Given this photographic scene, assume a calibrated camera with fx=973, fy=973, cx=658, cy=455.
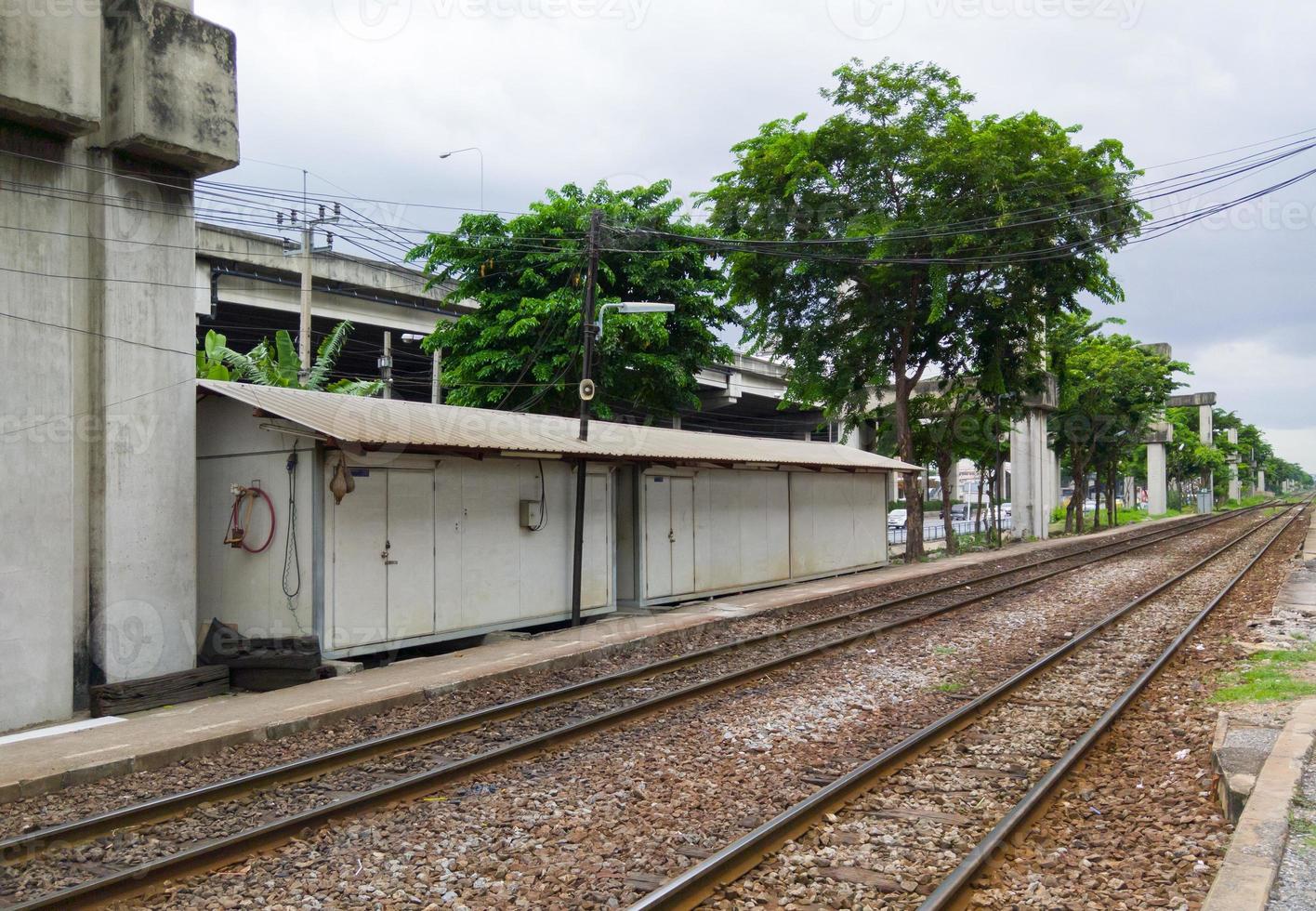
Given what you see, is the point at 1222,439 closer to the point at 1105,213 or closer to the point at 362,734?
the point at 1105,213

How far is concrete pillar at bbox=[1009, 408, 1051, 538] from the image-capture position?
38.6m

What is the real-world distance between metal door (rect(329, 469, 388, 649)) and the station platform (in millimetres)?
486

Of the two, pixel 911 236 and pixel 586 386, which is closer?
pixel 586 386

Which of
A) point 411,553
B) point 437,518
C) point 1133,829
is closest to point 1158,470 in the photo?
point 437,518

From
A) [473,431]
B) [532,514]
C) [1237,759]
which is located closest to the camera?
[1237,759]

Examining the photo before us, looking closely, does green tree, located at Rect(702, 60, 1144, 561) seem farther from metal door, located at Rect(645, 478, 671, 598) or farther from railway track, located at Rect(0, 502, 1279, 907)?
railway track, located at Rect(0, 502, 1279, 907)

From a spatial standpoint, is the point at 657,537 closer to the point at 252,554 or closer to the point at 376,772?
the point at 252,554

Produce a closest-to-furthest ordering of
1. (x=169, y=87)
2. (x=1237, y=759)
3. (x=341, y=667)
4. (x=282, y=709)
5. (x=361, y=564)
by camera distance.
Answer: (x=1237, y=759) < (x=282, y=709) < (x=169, y=87) < (x=341, y=667) < (x=361, y=564)

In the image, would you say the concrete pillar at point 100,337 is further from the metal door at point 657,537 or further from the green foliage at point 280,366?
the metal door at point 657,537

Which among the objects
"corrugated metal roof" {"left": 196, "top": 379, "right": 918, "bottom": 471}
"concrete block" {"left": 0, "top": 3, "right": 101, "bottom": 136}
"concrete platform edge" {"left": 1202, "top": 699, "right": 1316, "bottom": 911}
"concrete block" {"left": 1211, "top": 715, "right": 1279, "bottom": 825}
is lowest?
"concrete block" {"left": 1211, "top": 715, "right": 1279, "bottom": 825}

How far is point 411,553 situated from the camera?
11.3 meters

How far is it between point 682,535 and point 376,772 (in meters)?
9.76

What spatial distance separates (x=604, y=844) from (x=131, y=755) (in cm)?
385

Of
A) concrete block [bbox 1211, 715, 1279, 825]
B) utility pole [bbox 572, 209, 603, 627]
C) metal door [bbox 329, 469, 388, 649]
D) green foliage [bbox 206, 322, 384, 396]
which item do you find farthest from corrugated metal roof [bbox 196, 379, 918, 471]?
concrete block [bbox 1211, 715, 1279, 825]
